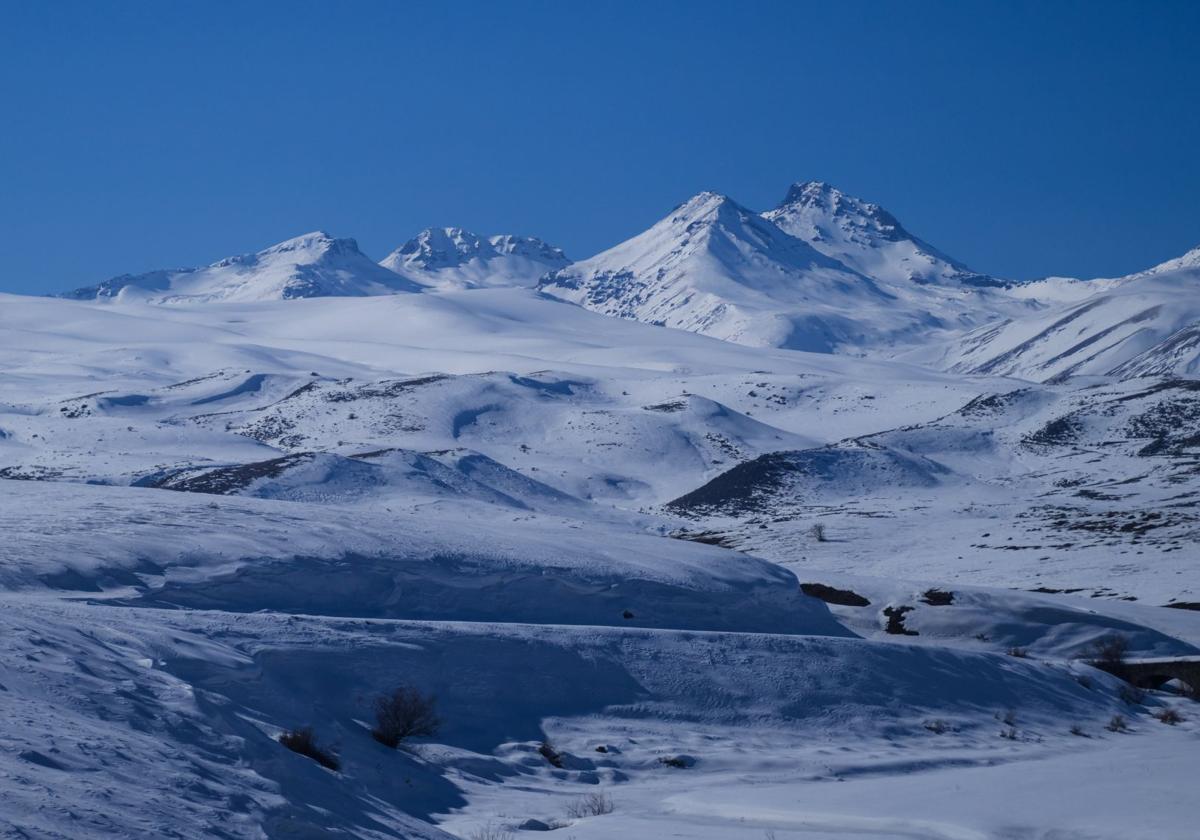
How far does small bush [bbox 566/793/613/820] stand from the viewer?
55.3 ft

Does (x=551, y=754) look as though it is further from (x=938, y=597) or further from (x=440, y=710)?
(x=938, y=597)

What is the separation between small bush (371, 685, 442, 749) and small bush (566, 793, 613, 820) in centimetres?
256

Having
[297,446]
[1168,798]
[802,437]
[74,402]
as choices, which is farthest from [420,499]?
[74,402]

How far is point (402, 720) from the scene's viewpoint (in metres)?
18.9

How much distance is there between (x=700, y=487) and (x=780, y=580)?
45835 mm

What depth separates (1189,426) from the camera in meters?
84.5

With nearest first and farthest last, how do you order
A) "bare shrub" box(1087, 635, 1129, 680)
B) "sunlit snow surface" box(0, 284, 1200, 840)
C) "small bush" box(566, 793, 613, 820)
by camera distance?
1. "sunlit snow surface" box(0, 284, 1200, 840)
2. "small bush" box(566, 793, 613, 820)
3. "bare shrub" box(1087, 635, 1129, 680)

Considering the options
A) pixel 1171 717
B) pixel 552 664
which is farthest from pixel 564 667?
pixel 1171 717

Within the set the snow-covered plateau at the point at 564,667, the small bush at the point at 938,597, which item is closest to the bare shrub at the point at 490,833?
the snow-covered plateau at the point at 564,667

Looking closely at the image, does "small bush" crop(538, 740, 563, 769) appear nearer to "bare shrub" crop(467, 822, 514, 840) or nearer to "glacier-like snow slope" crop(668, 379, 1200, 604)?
"bare shrub" crop(467, 822, 514, 840)

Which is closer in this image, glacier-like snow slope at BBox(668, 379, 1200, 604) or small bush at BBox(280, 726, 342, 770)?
small bush at BBox(280, 726, 342, 770)

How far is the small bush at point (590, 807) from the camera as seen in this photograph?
16.8 metres

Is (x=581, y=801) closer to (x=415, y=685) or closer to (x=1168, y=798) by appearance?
(x=415, y=685)

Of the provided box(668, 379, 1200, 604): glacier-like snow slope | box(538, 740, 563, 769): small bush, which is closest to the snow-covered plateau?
box(538, 740, 563, 769): small bush
